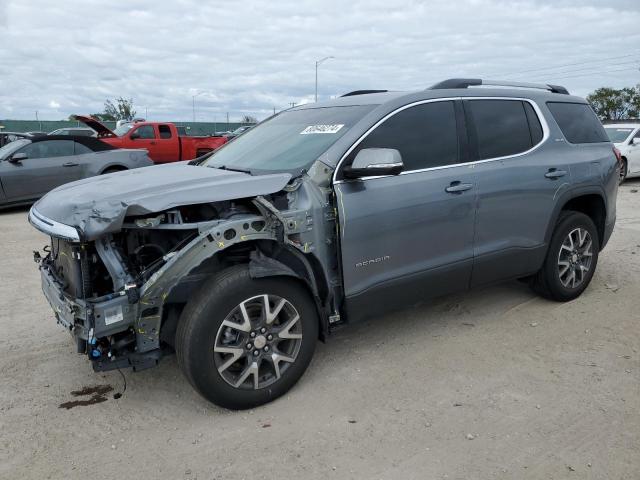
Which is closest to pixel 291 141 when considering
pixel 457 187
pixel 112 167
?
pixel 457 187

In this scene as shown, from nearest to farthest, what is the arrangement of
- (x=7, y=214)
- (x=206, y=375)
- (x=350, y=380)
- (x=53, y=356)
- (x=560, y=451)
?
(x=560, y=451)
(x=206, y=375)
(x=350, y=380)
(x=53, y=356)
(x=7, y=214)

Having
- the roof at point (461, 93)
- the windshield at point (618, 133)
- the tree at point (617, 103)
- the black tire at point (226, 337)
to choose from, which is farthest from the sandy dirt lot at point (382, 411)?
the tree at point (617, 103)

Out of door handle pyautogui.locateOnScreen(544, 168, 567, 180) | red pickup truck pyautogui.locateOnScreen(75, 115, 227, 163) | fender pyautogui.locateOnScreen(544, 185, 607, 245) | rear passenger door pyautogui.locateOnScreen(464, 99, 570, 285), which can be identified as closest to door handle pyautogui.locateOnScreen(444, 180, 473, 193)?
rear passenger door pyautogui.locateOnScreen(464, 99, 570, 285)

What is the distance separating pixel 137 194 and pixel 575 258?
12.7ft

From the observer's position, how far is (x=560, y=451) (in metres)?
2.87

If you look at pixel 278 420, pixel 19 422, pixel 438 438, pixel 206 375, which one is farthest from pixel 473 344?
pixel 19 422

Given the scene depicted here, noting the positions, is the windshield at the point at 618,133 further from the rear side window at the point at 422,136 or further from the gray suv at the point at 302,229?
the rear side window at the point at 422,136

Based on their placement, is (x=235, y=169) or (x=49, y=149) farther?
(x=49, y=149)

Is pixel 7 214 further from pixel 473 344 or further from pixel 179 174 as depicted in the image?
pixel 473 344

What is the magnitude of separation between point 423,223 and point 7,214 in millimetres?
9544

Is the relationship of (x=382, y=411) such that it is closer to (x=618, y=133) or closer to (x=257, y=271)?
(x=257, y=271)

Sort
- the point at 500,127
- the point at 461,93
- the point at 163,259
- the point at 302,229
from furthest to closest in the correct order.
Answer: the point at 500,127 < the point at 461,93 < the point at 302,229 < the point at 163,259

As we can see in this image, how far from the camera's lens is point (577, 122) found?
505cm

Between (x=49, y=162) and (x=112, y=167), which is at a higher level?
(x=49, y=162)
